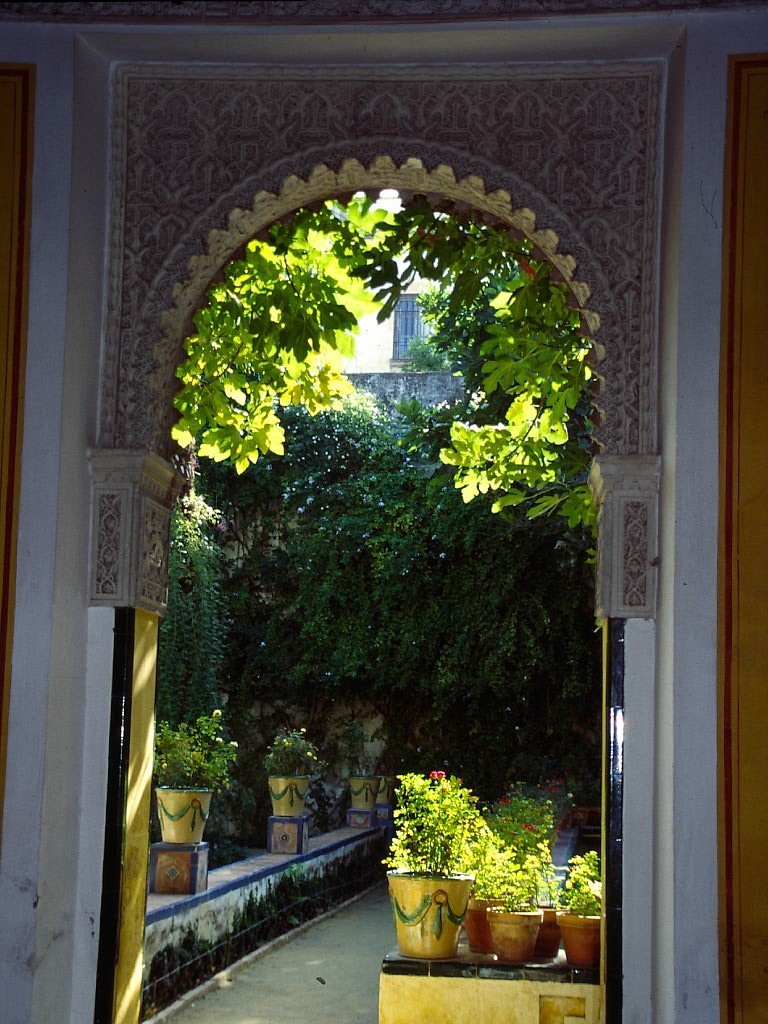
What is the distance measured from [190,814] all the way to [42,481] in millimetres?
4277

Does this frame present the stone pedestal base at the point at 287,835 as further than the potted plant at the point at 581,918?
Yes

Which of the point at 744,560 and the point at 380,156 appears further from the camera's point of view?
the point at 380,156

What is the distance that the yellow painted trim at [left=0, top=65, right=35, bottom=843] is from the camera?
3539 mm

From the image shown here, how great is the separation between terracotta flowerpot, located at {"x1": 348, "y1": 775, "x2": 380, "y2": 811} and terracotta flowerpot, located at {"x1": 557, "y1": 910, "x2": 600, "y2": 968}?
7.82 m

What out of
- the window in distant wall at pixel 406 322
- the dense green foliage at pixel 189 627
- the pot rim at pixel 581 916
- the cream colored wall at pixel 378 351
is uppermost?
the window in distant wall at pixel 406 322

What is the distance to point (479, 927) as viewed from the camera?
203 inches

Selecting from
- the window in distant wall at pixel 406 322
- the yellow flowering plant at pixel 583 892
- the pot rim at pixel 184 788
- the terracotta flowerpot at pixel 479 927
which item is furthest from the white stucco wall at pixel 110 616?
the window in distant wall at pixel 406 322

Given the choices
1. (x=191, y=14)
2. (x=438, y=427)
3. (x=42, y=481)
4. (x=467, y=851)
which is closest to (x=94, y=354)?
(x=42, y=481)

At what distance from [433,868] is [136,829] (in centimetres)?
179

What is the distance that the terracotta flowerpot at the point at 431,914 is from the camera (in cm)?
494

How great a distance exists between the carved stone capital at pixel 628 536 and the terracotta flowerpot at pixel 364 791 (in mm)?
9259

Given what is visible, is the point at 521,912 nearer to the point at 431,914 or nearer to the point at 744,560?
the point at 431,914

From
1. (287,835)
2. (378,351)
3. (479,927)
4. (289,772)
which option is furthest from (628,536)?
(378,351)

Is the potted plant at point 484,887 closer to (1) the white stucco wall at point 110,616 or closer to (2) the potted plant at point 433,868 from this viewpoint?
(2) the potted plant at point 433,868
